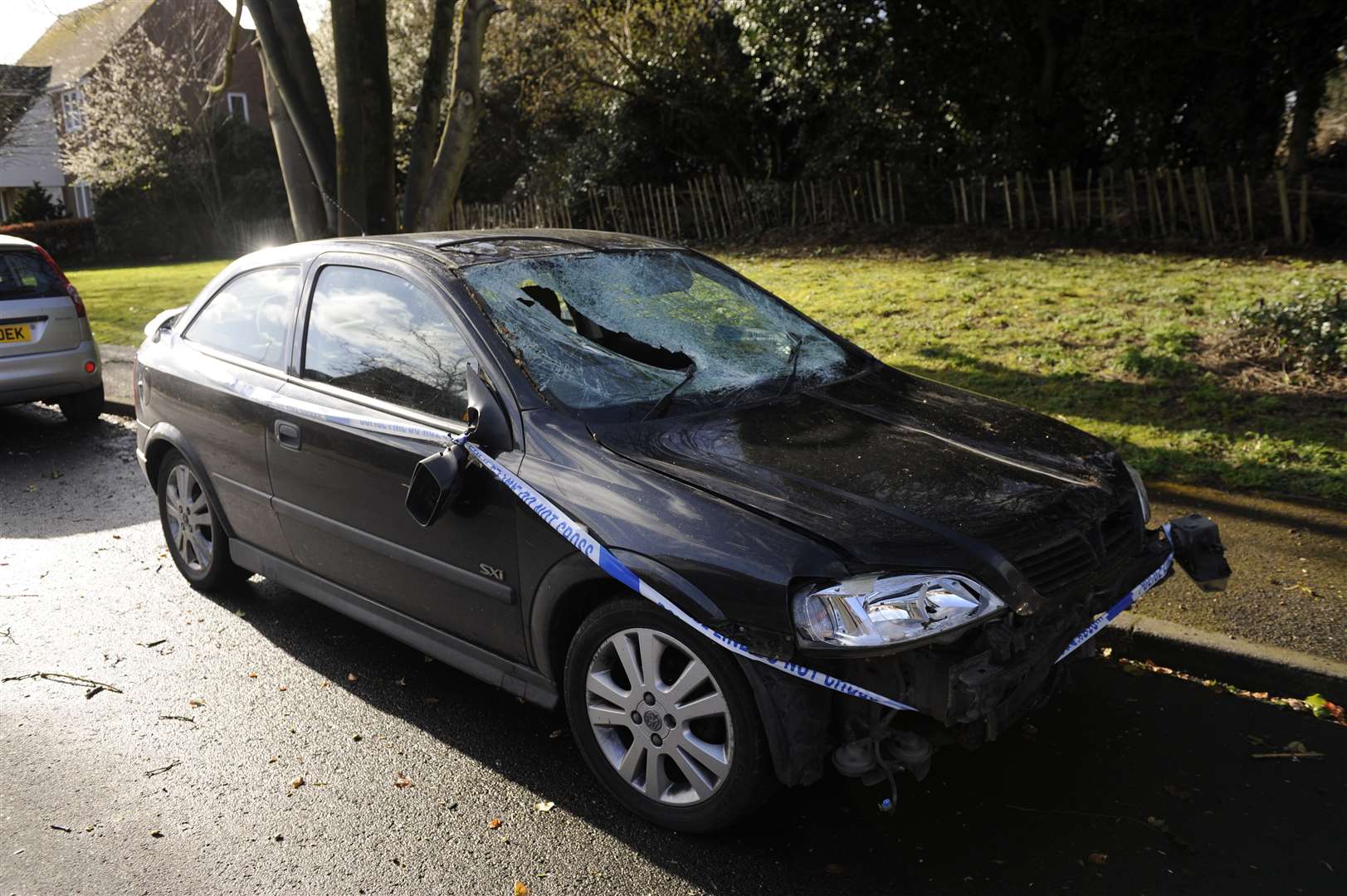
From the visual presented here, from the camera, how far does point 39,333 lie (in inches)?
341

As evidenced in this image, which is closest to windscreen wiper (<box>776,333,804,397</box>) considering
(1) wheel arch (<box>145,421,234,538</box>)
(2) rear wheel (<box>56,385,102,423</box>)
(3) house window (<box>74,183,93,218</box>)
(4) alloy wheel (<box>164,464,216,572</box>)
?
(1) wheel arch (<box>145,421,234,538</box>)

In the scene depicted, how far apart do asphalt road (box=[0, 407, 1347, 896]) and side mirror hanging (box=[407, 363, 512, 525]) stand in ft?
3.08

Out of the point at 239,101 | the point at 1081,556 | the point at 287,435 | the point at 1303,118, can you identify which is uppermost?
the point at 239,101

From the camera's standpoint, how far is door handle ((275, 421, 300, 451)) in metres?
4.22

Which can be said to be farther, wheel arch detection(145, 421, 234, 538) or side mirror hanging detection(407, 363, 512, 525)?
wheel arch detection(145, 421, 234, 538)

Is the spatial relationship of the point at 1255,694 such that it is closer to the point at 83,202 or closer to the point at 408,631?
the point at 408,631

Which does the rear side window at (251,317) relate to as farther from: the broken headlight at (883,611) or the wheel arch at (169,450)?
the broken headlight at (883,611)

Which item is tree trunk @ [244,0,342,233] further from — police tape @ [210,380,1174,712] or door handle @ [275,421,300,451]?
police tape @ [210,380,1174,712]

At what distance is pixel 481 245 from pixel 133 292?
60.6ft

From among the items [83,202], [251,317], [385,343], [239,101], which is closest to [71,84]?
[239,101]

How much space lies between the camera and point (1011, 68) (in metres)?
15.8

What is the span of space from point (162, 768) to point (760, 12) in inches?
636

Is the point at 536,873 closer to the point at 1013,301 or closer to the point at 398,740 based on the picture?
the point at 398,740

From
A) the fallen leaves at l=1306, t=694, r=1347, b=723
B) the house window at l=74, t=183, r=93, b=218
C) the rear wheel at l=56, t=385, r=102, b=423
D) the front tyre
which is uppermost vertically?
the house window at l=74, t=183, r=93, b=218
